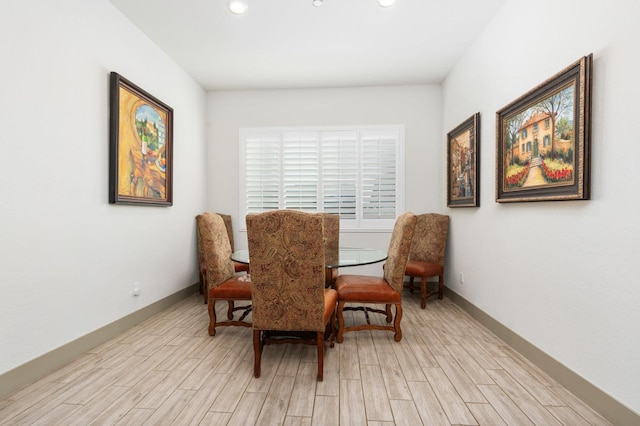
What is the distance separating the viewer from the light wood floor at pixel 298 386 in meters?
1.67

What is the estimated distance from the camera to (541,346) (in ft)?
7.14

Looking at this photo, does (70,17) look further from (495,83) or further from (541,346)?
(541,346)

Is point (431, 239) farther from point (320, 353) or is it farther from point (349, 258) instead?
point (320, 353)

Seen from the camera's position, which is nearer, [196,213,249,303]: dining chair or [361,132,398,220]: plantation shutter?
[196,213,249,303]: dining chair

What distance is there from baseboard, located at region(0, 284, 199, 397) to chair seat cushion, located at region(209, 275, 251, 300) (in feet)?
2.95

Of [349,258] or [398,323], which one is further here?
[349,258]

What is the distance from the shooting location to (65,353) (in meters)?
2.24

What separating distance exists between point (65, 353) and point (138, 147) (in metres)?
1.83

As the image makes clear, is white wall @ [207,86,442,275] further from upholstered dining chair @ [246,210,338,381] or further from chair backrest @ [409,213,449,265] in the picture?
upholstered dining chair @ [246,210,338,381]

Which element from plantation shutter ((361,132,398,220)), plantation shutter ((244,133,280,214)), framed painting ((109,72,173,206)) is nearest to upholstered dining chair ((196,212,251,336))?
framed painting ((109,72,173,206))

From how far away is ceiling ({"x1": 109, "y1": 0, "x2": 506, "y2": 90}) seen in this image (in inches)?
107

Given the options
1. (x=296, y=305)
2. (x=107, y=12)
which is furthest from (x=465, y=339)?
(x=107, y=12)

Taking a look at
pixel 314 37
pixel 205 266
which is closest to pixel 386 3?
pixel 314 37

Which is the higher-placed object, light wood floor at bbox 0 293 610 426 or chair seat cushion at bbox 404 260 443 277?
chair seat cushion at bbox 404 260 443 277
